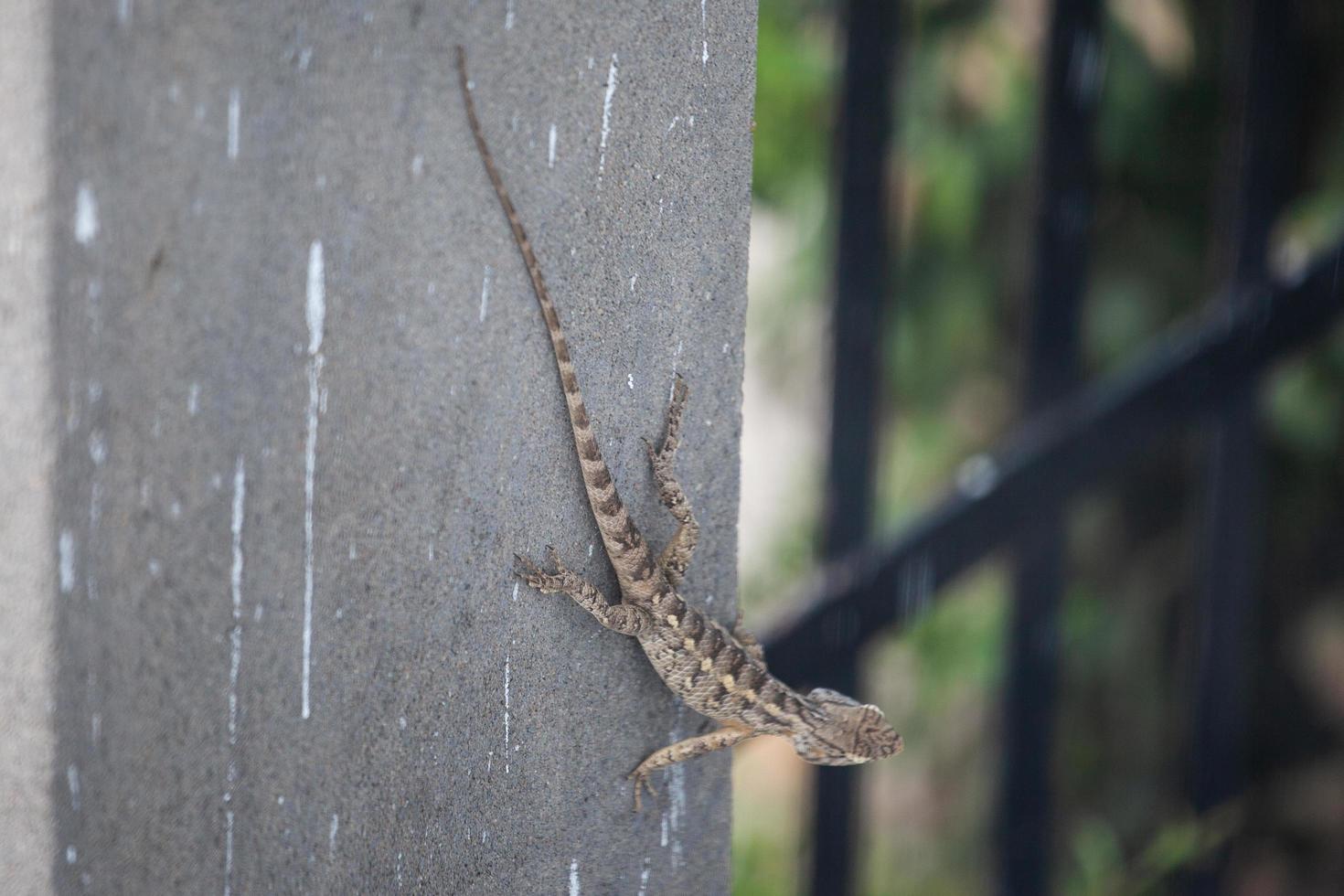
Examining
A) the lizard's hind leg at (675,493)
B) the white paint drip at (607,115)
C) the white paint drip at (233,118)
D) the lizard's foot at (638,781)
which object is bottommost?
the lizard's foot at (638,781)

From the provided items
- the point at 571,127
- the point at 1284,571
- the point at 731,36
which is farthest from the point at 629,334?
the point at 1284,571

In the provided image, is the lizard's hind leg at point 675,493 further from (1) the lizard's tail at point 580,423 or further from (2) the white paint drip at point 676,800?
(2) the white paint drip at point 676,800

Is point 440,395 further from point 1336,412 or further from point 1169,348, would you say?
point 1336,412

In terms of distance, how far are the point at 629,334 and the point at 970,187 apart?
7.06 ft

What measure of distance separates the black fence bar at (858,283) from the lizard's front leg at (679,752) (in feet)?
3.37

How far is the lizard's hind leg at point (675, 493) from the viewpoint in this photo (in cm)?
149

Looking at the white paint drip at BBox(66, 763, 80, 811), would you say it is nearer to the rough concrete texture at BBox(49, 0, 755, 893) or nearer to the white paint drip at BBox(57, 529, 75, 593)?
the rough concrete texture at BBox(49, 0, 755, 893)

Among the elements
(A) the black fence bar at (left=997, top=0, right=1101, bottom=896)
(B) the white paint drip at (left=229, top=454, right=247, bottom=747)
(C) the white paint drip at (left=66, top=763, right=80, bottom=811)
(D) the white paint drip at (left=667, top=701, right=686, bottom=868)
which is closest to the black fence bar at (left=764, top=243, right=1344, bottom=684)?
(A) the black fence bar at (left=997, top=0, right=1101, bottom=896)

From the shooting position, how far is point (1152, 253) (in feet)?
11.9

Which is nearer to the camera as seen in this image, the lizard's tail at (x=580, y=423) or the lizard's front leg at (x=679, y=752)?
the lizard's tail at (x=580, y=423)

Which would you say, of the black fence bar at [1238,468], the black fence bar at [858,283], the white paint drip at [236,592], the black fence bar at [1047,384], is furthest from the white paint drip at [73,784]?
the black fence bar at [1238,468]

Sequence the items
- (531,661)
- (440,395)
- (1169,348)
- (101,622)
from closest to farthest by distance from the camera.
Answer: (101,622), (440,395), (531,661), (1169,348)

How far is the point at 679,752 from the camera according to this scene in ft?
5.06

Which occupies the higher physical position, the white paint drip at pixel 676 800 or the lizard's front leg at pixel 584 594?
the lizard's front leg at pixel 584 594
